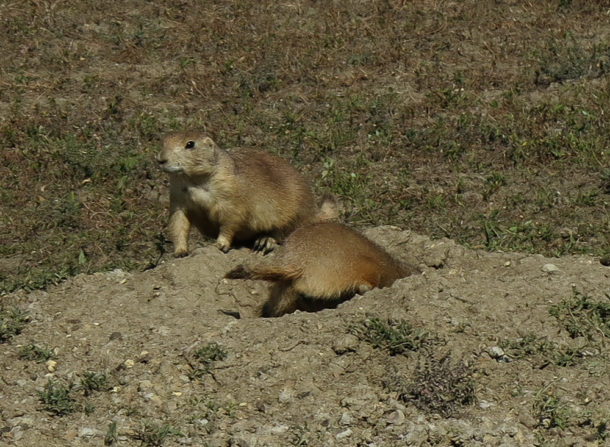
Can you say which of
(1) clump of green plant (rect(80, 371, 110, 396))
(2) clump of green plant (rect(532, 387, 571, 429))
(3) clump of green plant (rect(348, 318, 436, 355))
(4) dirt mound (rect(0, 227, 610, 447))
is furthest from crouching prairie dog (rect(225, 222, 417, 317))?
(2) clump of green plant (rect(532, 387, 571, 429))

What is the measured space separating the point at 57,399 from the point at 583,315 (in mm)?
2905

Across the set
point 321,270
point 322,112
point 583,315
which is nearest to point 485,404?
point 583,315

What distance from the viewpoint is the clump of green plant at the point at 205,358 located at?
5.98m

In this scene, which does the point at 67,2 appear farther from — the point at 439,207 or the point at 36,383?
the point at 36,383

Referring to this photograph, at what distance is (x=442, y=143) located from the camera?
10211mm

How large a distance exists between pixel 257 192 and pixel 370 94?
11.8 ft

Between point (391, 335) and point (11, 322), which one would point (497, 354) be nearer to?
point (391, 335)

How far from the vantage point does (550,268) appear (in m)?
6.75

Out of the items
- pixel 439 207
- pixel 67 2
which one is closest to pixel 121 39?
pixel 67 2

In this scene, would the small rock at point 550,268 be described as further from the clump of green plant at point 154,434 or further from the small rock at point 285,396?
the clump of green plant at point 154,434

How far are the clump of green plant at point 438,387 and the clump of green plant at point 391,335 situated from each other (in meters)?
0.18

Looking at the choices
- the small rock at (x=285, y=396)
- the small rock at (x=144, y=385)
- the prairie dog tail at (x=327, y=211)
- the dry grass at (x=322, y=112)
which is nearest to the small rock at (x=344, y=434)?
the small rock at (x=285, y=396)

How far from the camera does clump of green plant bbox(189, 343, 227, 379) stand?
598 centimetres

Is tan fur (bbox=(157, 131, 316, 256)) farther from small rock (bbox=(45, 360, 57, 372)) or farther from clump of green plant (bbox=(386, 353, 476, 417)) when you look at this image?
clump of green plant (bbox=(386, 353, 476, 417))
